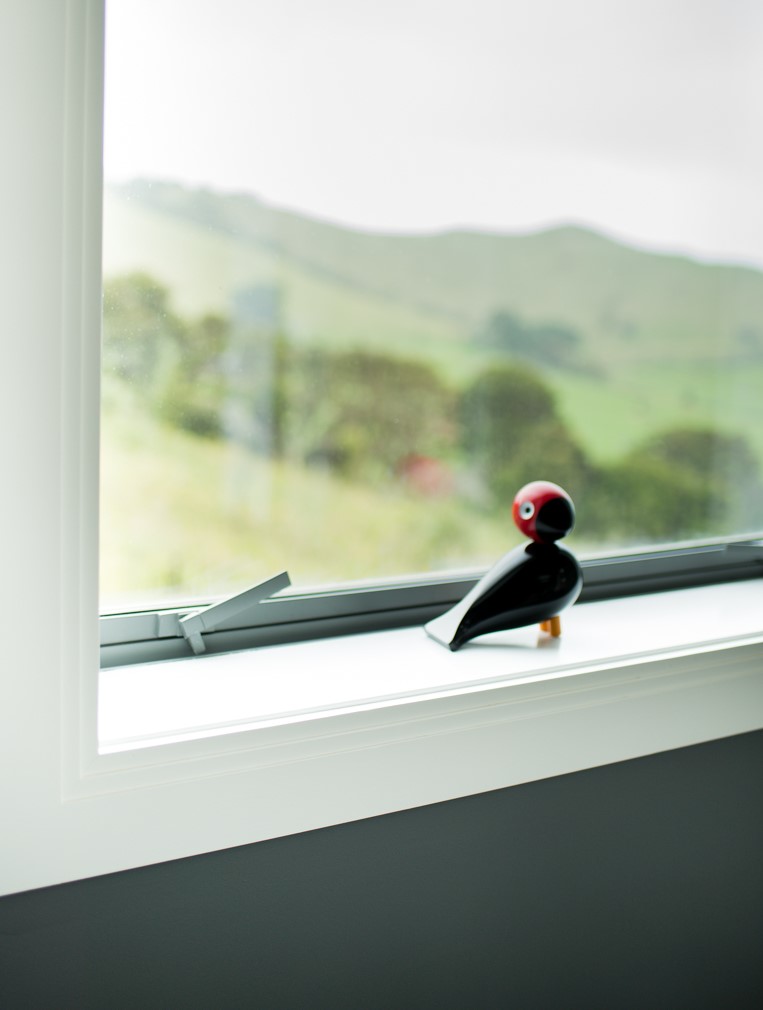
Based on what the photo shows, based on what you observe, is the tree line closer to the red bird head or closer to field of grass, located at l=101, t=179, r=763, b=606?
field of grass, located at l=101, t=179, r=763, b=606

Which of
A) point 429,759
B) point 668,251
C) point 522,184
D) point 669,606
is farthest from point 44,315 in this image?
point 668,251

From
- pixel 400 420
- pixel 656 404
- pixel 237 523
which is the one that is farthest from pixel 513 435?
pixel 237 523

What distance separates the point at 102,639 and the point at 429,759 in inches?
13.8

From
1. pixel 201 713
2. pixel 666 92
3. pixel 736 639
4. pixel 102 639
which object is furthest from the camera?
pixel 666 92

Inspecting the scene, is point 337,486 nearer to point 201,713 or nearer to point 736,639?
point 201,713

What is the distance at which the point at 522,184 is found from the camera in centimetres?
118

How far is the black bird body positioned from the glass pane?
0.60ft

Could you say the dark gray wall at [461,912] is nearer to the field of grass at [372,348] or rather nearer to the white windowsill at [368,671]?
the white windowsill at [368,671]

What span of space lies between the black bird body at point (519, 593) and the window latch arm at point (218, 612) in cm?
22

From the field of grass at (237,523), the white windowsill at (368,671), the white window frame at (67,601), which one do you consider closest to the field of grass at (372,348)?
the field of grass at (237,523)

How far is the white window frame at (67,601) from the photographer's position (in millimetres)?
580

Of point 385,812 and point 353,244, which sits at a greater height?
point 353,244

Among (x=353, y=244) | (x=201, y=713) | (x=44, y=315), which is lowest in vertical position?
(x=201, y=713)

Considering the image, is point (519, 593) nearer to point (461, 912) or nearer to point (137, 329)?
point (461, 912)
